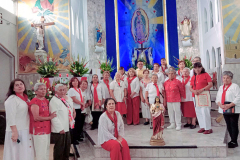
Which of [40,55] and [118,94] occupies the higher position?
[40,55]

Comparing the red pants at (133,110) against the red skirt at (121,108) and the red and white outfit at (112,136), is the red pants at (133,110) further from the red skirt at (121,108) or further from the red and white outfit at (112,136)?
the red and white outfit at (112,136)

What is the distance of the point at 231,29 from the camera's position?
9.22 metres

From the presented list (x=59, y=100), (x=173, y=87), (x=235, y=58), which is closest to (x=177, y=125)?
(x=173, y=87)

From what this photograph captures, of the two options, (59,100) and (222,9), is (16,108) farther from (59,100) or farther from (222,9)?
(222,9)

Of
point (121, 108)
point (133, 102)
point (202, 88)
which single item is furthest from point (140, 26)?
point (202, 88)

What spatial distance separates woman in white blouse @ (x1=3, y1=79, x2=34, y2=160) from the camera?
3375 millimetres

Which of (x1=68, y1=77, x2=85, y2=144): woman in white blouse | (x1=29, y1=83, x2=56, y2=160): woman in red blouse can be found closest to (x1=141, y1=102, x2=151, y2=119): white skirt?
(x1=68, y1=77, x2=85, y2=144): woman in white blouse

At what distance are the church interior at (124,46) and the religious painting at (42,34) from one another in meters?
0.05

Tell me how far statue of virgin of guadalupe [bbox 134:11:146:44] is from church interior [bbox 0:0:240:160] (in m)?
0.07

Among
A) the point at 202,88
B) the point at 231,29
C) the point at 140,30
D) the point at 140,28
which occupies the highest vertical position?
the point at 140,28

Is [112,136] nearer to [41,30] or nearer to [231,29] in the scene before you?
[231,29]

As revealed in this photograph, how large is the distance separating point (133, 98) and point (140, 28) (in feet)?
28.6

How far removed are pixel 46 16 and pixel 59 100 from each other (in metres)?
8.86

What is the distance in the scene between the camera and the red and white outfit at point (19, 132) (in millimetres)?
3402
